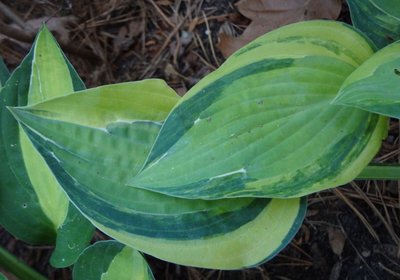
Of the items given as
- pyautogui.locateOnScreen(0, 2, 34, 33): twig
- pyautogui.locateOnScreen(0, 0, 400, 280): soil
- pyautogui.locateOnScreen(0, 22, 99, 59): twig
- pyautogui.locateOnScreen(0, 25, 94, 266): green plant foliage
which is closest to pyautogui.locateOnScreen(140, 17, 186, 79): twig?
pyautogui.locateOnScreen(0, 0, 400, 280): soil

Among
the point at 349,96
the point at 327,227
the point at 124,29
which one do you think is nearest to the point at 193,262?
the point at 349,96

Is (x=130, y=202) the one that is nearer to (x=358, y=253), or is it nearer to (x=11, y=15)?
(x=358, y=253)

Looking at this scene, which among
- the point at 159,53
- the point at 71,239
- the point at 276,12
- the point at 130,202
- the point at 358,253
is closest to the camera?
the point at 130,202

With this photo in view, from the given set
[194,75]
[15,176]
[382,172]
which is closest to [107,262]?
[15,176]

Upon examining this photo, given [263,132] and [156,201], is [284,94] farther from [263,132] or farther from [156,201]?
[156,201]

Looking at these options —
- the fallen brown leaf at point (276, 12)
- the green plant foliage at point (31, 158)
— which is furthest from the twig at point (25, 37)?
the fallen brown leaf at point (276, 12)

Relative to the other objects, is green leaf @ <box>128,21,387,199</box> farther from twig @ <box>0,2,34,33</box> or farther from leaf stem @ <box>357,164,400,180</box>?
twig @ <box>0,2,34,33</box>
